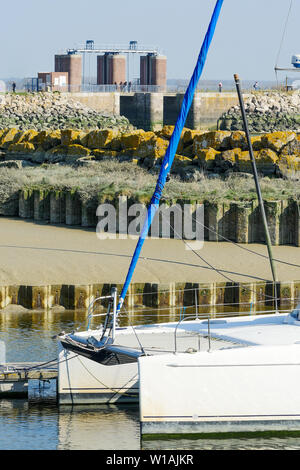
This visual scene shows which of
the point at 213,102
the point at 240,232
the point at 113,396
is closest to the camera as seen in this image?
the point at 113,396

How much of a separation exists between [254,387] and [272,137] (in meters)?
21.7

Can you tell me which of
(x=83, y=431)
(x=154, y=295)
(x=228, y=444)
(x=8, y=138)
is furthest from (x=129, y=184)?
(x=228, y=444)

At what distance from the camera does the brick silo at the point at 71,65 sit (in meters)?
92.1

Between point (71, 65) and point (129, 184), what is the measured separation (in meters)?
61.8

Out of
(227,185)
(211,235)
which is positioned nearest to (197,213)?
(211,235)

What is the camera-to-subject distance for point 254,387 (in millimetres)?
14078

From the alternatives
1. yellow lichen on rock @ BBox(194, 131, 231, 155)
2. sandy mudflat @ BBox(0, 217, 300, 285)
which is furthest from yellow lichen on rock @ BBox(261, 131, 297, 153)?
sandy mudflat @ BBox(0, 217, 300, 285)

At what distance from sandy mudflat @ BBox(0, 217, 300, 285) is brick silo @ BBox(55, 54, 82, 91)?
64471mm

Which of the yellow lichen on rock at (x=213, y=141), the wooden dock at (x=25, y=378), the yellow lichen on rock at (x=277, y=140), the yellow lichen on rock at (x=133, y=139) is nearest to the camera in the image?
the wooden dock at (x=25, y=378)

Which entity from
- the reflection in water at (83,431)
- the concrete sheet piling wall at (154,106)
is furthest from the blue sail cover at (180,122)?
the concrete sheet piling wall at (154,106)

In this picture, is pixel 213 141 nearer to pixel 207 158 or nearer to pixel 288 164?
pixel 207 158

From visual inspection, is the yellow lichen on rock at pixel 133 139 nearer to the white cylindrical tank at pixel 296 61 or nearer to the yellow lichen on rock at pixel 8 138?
the yellow lichen on rock at pixel 8 138

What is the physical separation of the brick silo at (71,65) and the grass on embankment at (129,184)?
182ft
